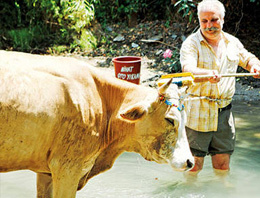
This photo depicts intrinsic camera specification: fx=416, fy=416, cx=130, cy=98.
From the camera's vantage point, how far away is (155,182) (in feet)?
15.6

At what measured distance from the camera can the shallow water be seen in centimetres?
447

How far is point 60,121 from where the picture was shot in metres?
2.85

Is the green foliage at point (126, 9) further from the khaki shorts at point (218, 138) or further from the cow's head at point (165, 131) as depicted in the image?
the cow's head at point (165, 131)

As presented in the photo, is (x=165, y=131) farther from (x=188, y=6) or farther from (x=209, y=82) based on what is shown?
(x=188, y=6)

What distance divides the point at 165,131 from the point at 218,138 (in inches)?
58.8

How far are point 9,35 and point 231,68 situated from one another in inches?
338

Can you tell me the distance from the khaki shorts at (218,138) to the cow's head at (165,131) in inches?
49.7

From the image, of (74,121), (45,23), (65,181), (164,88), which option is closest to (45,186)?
(65,181)

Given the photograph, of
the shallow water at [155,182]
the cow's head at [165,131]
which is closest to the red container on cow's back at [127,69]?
the shallow water at [155,182]

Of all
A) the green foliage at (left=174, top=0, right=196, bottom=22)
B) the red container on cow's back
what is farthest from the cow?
the green foliage at (left=174, top=0, right=196, bottom=22)

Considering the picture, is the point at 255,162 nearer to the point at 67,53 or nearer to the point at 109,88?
the point at 109,88

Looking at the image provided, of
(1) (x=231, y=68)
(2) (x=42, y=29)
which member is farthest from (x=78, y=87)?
(2) (x=42, y=29)

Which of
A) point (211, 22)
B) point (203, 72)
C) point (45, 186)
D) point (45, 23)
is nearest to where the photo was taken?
point (45, 186)

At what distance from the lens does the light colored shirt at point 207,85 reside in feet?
13.8
